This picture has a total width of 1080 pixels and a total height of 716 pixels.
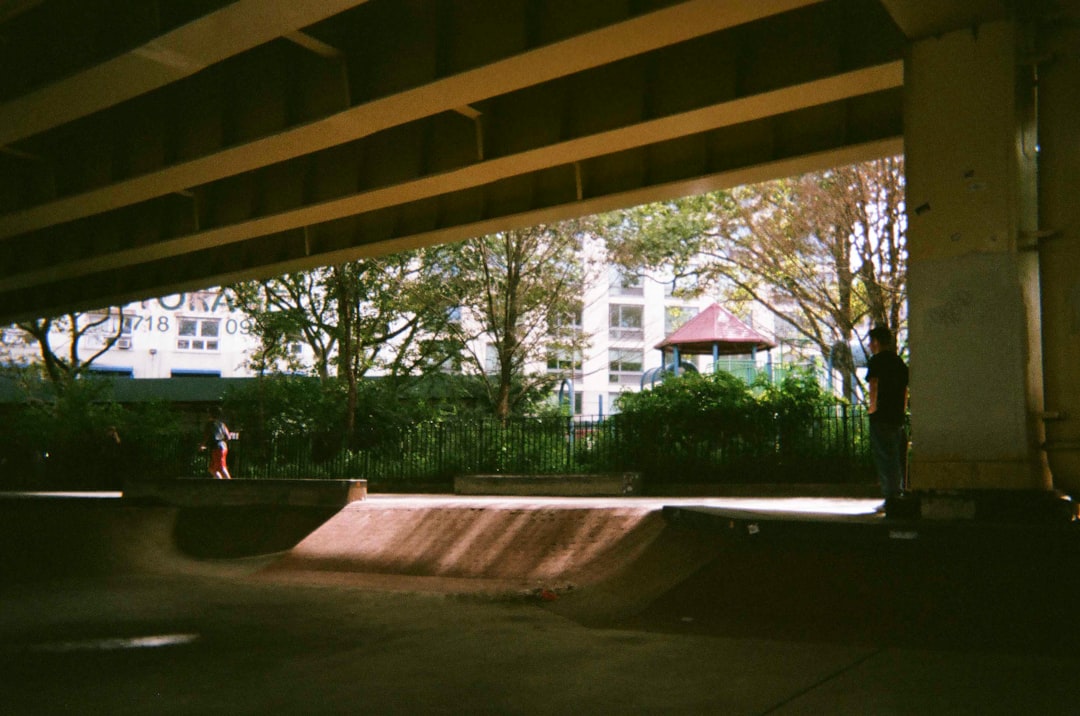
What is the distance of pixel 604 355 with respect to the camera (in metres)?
54.2

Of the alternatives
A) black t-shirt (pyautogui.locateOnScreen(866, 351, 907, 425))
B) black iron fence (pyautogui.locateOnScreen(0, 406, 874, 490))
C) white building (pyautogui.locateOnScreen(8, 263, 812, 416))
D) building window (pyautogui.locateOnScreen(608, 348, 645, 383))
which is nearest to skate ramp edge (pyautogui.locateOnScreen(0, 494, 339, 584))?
black iron fence (pyautogui.locateOnScreen(0, 406, 874, 490))

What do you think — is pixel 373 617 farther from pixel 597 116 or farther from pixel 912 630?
pixel 597 116

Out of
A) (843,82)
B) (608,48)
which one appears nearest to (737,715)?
(608,48)

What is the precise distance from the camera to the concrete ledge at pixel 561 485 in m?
19.4

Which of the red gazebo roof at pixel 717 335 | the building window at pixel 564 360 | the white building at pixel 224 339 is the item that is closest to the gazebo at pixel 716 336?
the red gazebo roof at pixel 717 335

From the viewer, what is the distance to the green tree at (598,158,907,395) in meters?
20.4

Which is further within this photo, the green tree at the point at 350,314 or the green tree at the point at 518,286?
the green tree at the point at 350,314

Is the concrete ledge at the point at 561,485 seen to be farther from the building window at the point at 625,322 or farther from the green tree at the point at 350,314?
the building window at the point at 625,322

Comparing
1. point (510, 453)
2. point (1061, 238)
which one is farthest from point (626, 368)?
point (1061, 238)

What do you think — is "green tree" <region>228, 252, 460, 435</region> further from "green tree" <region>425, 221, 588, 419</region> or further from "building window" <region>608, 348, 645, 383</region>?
"building window" <region>608, 348, 645, 383</region>

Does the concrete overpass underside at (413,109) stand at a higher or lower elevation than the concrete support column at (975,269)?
higher

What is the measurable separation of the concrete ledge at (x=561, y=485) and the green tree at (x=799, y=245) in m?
6.77

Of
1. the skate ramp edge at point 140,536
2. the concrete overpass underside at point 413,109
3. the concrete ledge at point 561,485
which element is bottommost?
the skate ramp edge at point 140,536

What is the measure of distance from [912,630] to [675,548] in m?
2.81
